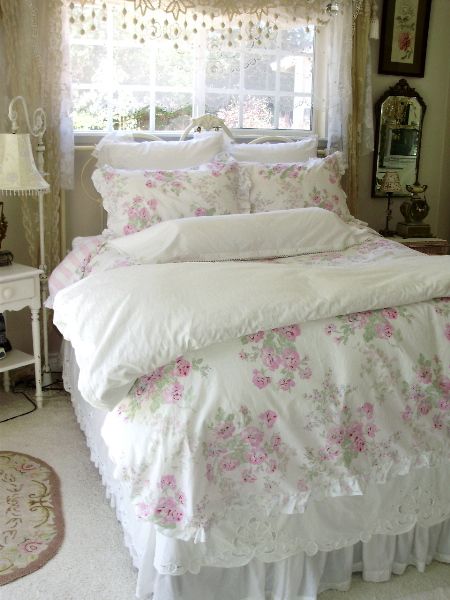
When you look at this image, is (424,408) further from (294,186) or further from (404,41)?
(404,41)

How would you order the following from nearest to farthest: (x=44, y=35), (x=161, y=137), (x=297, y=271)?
(x=297, y=271), (x=44, y=35), (x=161, y=137)

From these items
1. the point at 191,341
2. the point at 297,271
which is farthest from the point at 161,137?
the point at 191,341

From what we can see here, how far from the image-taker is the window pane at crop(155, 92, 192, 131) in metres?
3.50

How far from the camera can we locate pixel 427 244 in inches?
152

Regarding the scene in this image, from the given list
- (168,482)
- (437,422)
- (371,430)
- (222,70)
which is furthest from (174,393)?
(222,70)

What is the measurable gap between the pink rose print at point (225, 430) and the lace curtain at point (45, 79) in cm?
197

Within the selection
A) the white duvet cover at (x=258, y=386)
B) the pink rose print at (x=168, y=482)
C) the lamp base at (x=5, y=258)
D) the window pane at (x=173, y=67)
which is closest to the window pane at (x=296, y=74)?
the window pane at (x=173, y=67)

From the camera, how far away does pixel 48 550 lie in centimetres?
198

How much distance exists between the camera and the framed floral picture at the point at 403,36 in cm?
384

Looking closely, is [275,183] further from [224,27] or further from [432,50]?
[432,50]

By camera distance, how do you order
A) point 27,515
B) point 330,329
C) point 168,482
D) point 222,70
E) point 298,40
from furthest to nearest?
point 298,40 < point 222,70 < point 27,515 < point 330,329 < point 168,482

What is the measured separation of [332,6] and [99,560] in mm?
2991

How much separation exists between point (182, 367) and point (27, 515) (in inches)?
37.8

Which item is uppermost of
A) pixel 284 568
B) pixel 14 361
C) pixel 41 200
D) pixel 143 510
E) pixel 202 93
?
pixel 202 93
